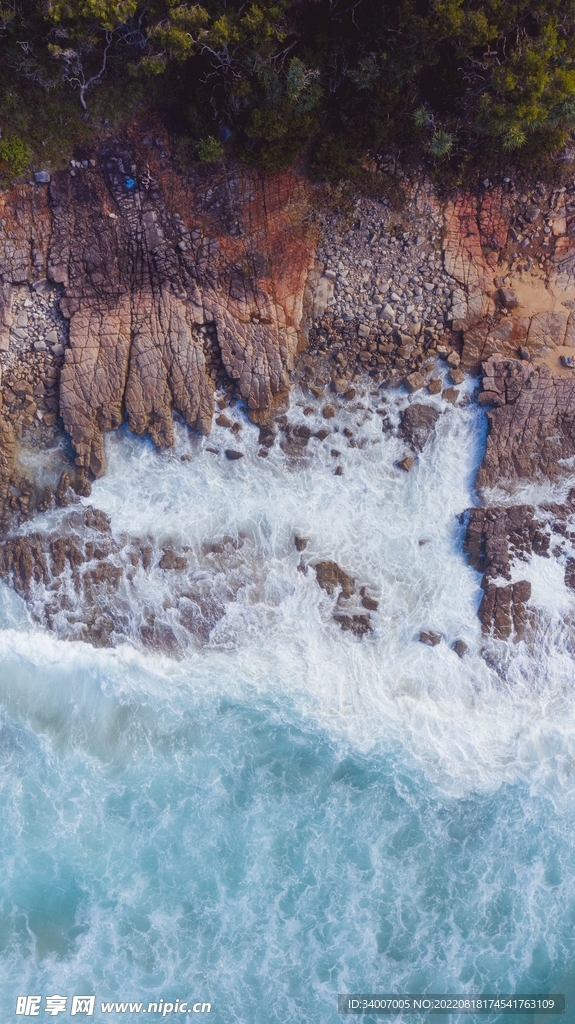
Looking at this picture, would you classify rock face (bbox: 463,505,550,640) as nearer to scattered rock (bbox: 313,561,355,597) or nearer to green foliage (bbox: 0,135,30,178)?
scattered rock (bbox: 313,561,355,597)

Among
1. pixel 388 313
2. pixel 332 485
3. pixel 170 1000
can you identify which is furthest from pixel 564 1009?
pixel 388 313

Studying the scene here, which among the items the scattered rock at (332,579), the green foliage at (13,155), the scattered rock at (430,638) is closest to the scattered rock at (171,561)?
the scattered rock at (332,579)

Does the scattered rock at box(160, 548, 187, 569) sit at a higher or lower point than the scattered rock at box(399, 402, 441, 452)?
lower

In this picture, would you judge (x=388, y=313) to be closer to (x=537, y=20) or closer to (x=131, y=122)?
(x=537, y=20)

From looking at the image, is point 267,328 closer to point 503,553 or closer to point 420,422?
point 420,422

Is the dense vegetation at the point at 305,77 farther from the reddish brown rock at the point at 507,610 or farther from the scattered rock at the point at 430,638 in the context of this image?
the scattered rock at the point at 430,638

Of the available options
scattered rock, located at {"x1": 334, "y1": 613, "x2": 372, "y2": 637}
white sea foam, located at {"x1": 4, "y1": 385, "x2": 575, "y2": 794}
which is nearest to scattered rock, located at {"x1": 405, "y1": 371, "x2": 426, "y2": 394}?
white sea foam, located at {"x1": 4, "y1": 385, "x2": 575, "y2": 794}
